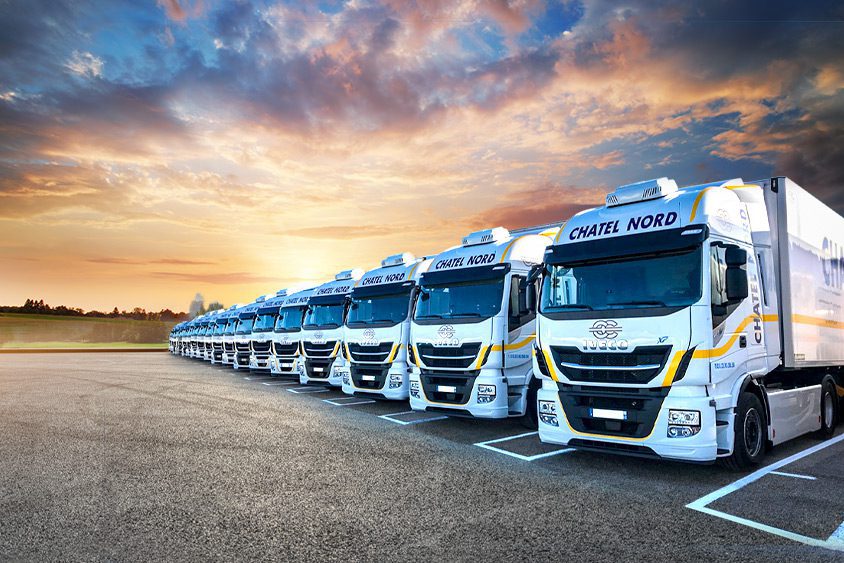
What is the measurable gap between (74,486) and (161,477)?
88cm

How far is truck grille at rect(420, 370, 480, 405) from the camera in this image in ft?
31.9

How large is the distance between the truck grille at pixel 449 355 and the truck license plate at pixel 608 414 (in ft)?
9.63

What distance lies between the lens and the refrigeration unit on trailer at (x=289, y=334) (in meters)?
19.4

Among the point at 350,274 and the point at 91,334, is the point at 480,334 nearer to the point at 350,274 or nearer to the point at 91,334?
the point at 350,274

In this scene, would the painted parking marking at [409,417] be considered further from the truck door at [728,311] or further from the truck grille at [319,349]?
the truck door at [728,311]

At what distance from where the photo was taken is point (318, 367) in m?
16.4

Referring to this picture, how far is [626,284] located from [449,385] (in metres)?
3.88

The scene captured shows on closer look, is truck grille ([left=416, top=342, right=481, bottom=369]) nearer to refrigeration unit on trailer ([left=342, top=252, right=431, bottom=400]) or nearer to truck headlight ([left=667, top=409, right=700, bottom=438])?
refrigeration unit on trailer ([left=342, top=252, right=431, bottom=400])

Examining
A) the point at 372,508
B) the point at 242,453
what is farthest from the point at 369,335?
the point at 372,508

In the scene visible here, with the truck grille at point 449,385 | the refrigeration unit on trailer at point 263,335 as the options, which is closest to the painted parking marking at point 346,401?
the truck grille at point 449,385

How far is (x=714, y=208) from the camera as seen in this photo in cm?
713

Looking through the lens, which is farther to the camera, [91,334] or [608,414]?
[91,334]

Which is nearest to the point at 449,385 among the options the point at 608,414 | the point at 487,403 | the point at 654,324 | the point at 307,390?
the point at 487,403

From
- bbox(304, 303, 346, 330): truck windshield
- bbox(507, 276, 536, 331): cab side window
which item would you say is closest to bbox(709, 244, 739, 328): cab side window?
→ bbox(507, 276, 536, 331): cab side window
